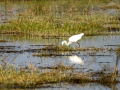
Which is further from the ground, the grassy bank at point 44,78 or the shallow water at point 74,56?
the shallow water at point 74,56

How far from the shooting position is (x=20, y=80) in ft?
23.2

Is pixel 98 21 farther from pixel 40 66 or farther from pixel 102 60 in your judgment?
pixel 40 66

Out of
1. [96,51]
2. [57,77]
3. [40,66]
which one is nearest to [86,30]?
[96,51]

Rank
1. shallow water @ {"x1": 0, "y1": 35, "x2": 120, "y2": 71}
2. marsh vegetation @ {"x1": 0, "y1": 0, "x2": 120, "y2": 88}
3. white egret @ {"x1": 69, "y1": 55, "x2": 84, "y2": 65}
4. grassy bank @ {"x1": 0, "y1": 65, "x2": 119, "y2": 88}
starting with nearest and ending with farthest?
grassy bank @ {"x1": 0, "y1": 65, "x2": 119, "y2": 88} → marsh vegetation @ {"x1": 0, "y1": 0, "x2": 120, "y2": 88} → shallow water @ {"x1": 0, "y1": 35, "x2": 120, "y2": 71} → white egret @ {"x1": 69, "y1": 55, "x2": 84, "y2": 65}

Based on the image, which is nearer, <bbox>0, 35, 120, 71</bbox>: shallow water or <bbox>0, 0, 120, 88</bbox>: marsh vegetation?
<bbox>0, 0, 120, 88</bbox>: marsh vegetation

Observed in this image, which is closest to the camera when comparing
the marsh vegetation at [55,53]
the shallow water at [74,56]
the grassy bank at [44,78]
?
the grassy bank at [44,78]

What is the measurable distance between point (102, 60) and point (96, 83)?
9.67 ft

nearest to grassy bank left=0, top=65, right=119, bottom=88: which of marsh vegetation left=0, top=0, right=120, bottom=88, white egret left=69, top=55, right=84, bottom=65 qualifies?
marsh vegetation left=0, top=0, right=120, bottom=88

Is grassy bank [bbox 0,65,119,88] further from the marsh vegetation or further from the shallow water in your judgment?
the shallow water

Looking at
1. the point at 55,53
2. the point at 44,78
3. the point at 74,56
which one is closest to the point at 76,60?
the point at 74,56

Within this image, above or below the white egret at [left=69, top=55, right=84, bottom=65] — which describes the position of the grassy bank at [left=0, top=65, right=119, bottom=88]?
below

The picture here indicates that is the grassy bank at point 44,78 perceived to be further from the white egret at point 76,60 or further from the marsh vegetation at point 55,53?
the white egret at point 76,60

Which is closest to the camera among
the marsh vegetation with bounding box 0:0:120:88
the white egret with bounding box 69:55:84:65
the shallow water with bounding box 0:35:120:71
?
the marsh vegetation with bounding box 0:0:120:88

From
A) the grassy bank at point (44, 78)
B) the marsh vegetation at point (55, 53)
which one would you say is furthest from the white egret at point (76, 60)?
the grassy bank at point (44, 78)
